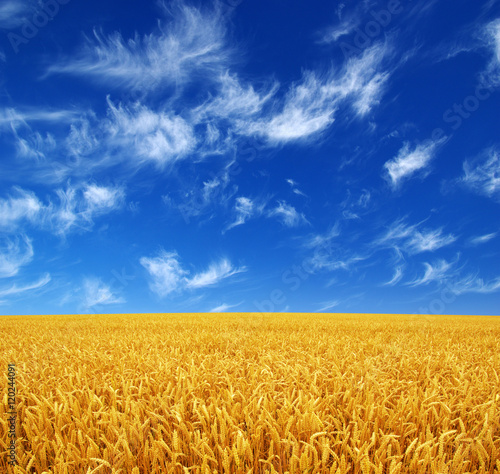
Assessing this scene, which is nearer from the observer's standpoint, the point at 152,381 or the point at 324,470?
the point at 324,470

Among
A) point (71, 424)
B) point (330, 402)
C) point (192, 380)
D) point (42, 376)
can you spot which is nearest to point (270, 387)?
point (330, 402)

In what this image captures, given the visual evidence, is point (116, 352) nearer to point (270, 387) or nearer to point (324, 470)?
point (270, 387)

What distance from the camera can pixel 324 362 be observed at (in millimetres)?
4199

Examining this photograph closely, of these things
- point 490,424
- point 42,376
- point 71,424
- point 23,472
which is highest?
point 42,376

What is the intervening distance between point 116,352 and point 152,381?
6.77 feet

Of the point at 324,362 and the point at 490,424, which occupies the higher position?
the point at 324,362

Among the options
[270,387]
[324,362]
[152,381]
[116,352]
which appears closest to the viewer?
[270,387]

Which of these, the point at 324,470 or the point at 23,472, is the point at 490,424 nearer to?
the point at 324,470

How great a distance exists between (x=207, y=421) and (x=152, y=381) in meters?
1.23

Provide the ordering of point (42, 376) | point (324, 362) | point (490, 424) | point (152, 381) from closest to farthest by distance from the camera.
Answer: point (490, 424) → point (152, 381) → point (42, 376) → point (324, 362)

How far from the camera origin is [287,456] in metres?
1.99

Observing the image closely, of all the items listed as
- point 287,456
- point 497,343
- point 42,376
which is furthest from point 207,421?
point 497,343

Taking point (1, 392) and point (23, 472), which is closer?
point (23, 472)

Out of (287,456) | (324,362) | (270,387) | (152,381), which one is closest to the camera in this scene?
(287,456)
